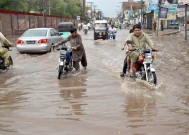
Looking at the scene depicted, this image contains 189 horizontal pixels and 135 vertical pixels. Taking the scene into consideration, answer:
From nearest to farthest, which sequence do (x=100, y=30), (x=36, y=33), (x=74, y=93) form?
(x=74, y=93) < (x=36, y=33) < (x=100, y=30)

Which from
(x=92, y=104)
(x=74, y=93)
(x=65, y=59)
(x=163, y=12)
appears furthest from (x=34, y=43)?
(x=163, y=12)

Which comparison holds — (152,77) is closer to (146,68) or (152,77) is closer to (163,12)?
(146,68)

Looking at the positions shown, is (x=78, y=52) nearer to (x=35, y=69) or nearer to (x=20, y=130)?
(x=35, y=69)

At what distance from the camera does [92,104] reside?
8.38 metres

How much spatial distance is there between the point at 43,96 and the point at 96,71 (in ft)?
14.8

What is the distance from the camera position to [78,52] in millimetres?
13047

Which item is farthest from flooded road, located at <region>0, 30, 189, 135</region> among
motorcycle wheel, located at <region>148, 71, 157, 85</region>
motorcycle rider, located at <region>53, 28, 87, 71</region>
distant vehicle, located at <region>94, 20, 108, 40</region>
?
distant vehicle, located at <region>94, 20, 108, 40</region>

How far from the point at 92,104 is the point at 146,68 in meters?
2.35

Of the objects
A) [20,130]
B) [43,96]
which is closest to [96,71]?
[43,96]

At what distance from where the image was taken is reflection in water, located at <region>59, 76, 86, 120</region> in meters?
7.93

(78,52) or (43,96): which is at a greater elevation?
(78,52)

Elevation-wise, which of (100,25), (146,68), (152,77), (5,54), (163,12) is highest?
(163,12)

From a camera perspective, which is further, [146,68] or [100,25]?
[100,25]

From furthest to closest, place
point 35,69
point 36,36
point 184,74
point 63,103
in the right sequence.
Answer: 1. point 36,36
2. point 35,69
3. point 184,74
4. point 63,103
